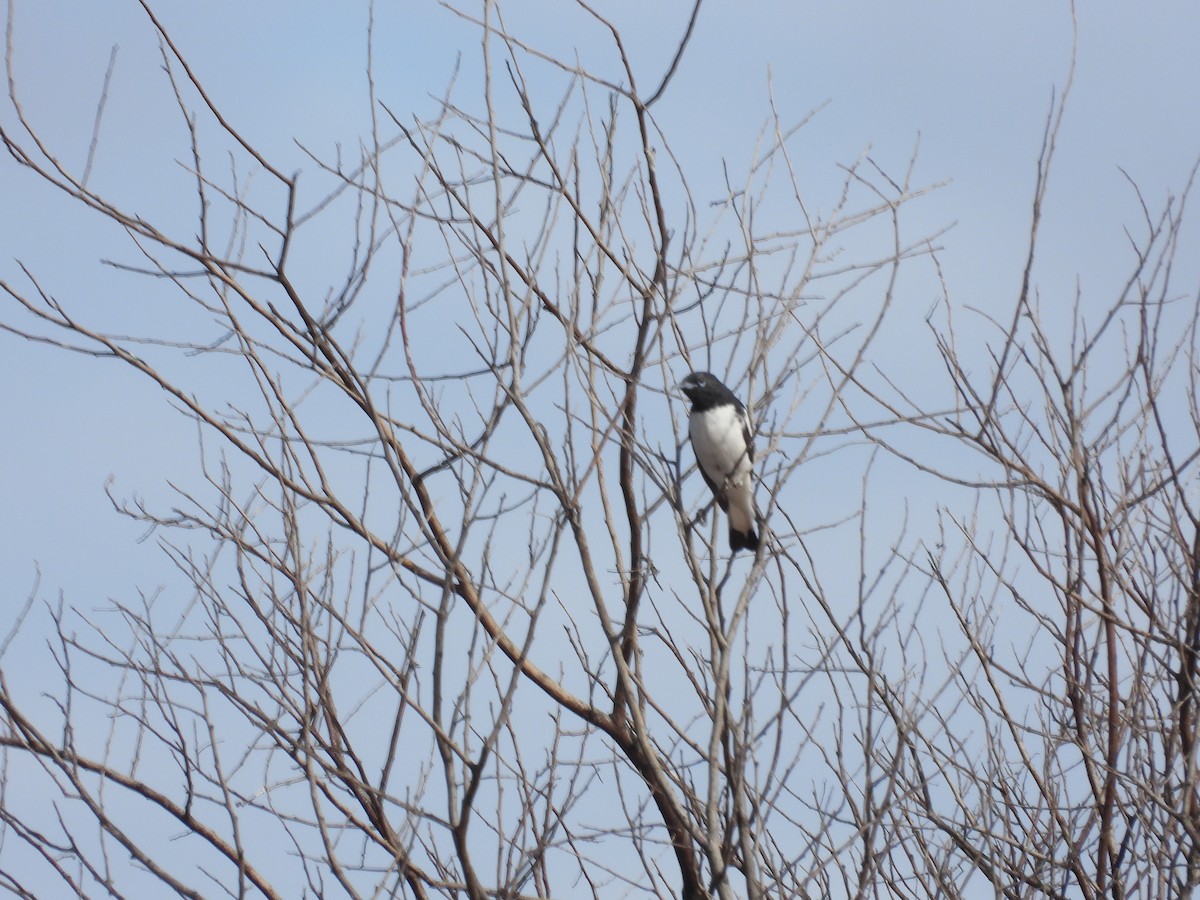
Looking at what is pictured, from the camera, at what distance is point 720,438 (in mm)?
7055

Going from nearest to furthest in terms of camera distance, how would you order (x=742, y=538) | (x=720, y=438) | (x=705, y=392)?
(x=720, y=438), (x=705, y=392), (x=742, y=538)

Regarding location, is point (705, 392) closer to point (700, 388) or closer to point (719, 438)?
point (700, 388)

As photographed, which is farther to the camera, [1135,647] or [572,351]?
[1135,647]

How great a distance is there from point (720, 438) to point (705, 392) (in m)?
0.32

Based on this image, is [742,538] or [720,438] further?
[742,538]

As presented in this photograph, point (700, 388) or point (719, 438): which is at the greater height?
point (700, 388)

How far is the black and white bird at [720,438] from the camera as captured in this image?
279 inches

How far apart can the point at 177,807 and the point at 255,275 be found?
1.65 m

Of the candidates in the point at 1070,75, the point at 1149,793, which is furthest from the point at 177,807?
the point at 1070,75

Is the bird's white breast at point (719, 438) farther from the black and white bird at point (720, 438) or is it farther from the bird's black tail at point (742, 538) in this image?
the bird's black tail at point (742, 538)

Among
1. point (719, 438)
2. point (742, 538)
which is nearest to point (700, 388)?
point (719, 438)

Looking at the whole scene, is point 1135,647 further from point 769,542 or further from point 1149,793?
point 769,542

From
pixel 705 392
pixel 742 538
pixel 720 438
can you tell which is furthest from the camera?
pixel 742 538

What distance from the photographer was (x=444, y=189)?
4.59 meters
